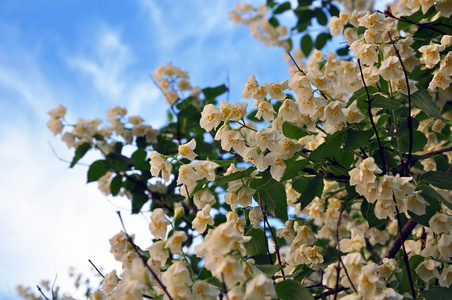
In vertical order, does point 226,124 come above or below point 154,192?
below

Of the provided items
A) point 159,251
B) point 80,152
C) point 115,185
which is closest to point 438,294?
point 159,251

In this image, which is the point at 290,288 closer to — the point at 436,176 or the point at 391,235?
the point at 436,176

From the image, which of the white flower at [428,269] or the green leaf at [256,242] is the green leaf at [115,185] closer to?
the green leaf at [256,242]

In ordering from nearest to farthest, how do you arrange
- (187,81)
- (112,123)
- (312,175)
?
(312,175), (112,123), (187,81)

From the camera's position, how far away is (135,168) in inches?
129

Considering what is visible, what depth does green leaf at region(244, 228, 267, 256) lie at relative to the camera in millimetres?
1584

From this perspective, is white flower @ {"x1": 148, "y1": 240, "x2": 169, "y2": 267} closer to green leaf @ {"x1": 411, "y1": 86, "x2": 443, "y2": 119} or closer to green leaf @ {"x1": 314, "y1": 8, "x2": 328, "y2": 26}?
green leaf @ {"x1": 411, "y1": 86, "x2": 443, "y2": 119}

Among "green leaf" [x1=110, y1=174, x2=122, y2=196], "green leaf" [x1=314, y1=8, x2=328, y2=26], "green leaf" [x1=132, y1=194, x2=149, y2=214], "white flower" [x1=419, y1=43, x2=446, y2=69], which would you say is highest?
"green leaf" [x1=314, y1=8, x2=328, y2=26]

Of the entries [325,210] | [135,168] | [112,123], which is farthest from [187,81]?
[325,210]

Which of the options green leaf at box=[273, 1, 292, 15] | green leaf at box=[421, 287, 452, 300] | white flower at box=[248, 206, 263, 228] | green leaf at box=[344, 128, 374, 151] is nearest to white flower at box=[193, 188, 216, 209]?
white flower at box=[248, 206, 263, 228]

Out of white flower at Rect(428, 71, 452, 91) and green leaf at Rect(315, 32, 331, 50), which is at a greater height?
green leaf at Rect(315, 32, 331, 50)

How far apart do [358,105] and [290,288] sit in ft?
2.70

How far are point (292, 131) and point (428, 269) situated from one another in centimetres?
78

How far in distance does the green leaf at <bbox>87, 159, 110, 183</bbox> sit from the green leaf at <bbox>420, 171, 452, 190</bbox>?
2335mm
